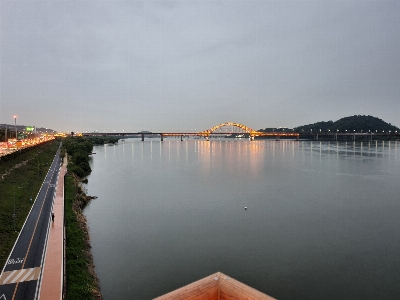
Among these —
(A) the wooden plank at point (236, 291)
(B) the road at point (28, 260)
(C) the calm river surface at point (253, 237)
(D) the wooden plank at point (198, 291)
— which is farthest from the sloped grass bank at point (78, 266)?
(A) the wooden plank at point (236, 291)

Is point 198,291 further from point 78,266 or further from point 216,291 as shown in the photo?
point 78,266

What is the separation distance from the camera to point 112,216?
57.3ft

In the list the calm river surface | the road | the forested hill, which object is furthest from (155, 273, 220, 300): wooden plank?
the forested hill

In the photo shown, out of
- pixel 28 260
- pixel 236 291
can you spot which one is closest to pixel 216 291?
pixel 236 291

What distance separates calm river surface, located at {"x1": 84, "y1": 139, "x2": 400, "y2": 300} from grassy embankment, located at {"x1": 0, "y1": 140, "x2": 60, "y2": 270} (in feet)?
10.5

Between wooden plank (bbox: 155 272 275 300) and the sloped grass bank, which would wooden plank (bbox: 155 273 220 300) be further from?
the sloped grass bank

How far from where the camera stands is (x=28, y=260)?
9.23 m

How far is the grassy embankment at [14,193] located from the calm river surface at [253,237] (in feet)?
10.5

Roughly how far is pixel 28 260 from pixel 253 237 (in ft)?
30.4

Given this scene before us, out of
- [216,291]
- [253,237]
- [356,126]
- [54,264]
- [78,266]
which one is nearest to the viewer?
[216,291]

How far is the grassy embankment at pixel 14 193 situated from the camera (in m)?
11.4

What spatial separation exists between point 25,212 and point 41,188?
6.58 m

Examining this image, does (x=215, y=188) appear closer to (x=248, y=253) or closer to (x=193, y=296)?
(x=248, y=253)

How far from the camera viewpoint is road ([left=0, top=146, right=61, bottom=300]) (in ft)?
24.8
